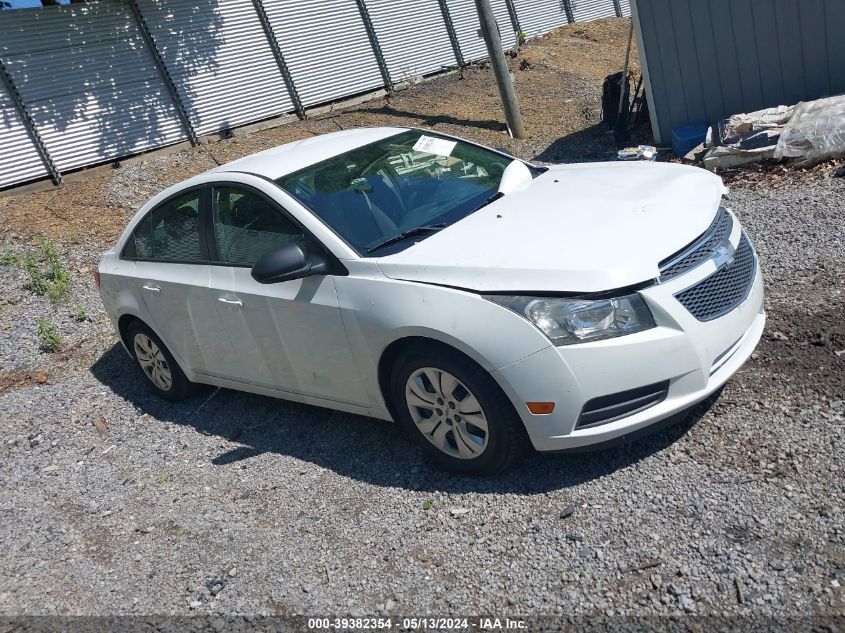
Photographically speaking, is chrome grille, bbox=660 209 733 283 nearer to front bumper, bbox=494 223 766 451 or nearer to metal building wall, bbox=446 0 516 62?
front bumper, bbox=494 223 766 451

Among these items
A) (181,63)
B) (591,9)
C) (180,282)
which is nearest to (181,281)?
(180,282)

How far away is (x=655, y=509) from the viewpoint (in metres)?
3.64

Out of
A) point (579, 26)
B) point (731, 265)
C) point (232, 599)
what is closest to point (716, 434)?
point (731, 265)

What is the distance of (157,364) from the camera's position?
6.16 m

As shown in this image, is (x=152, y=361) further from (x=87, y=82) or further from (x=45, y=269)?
(x=87, y=82)

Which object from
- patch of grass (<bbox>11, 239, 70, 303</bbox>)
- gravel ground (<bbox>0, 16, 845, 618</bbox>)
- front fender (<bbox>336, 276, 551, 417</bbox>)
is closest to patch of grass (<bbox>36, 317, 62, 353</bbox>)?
patch of grass (<bbox>11, 239, 70, 303</bbox>)

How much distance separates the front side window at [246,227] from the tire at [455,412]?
106 centimetres

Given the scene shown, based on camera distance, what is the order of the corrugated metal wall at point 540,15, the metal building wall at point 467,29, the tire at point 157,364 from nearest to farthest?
the tire at point 157,364, the metal building wall at point 467,29, the corrugated metal wall at point 540,15

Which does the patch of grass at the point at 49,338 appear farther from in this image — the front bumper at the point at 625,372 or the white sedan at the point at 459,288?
the front bumper at the point at 625,372

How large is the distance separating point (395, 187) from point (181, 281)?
5.41 feet

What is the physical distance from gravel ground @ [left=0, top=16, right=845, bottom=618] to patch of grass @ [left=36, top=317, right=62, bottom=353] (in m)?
1.72

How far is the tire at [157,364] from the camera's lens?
599 centimetres

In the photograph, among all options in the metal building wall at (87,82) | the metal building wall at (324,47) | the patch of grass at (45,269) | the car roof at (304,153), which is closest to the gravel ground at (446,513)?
the car roof at (304,153)

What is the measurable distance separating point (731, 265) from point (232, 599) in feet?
9.80
